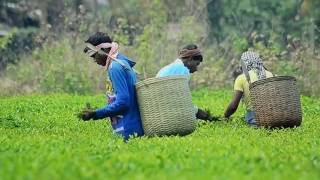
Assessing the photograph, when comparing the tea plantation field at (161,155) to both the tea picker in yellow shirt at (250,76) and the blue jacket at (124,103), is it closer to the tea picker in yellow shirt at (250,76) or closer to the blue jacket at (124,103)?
the blue jacket at (124,103)

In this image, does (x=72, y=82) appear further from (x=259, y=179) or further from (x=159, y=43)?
(x=259, y=179)

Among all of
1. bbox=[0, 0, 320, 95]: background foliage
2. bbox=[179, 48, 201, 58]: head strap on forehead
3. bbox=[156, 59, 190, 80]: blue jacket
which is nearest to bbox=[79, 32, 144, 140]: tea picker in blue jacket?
bbox=[156, 59, 190, 80]: blue jacket

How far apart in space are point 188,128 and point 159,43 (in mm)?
12990

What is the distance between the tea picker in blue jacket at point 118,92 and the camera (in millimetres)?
9484

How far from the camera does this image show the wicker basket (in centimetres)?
952

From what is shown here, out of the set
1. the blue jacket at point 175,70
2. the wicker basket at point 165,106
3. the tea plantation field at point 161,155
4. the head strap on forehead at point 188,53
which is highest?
the head strap on forehead at point 188,53

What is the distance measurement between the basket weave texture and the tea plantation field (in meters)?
0.30

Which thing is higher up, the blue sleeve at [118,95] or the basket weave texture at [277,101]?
the blue sleeve at [118,95]

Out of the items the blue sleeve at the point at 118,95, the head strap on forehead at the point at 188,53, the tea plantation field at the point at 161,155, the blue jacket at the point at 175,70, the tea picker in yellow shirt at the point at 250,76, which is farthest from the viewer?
the tea picker in yellow shirt at the point at 250,76

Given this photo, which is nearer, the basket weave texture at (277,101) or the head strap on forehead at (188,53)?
the basket weave texture at (277,101)

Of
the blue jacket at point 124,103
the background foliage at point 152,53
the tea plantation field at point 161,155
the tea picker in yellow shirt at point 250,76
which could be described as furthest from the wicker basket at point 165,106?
the background foliage at point 152,53

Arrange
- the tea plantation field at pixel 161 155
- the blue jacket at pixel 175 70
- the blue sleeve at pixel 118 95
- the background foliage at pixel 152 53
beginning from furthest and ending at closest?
the background foliage at pixel 152 53 → the blue jacket at pixel 175 70 → the blue sleeve at pixel 118 95 → the tea plantation field at pixel 161 155

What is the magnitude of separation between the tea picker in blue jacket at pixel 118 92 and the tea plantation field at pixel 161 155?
0.31 meters

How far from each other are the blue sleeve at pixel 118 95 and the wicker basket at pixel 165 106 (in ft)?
0.70
